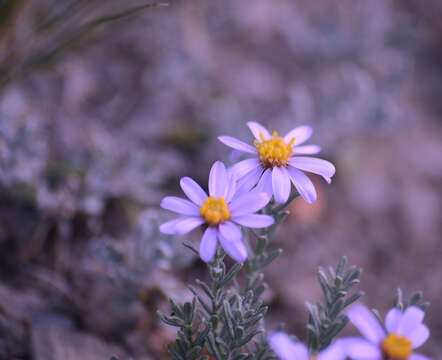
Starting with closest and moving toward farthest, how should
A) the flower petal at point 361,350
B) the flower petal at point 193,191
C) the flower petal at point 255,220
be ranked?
the flower petal at point 361,350 → the flower petal at point 255,220 → the flower petal at point 193,191

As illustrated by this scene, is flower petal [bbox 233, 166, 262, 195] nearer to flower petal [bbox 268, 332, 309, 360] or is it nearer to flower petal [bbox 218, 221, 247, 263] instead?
flower petal [bbox 218, 221, 247, 263]

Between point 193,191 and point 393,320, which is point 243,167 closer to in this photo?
point 193,191

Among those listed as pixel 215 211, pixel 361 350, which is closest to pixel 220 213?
pixel 215 211

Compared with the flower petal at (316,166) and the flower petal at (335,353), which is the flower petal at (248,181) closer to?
the flower petal at (316,166)

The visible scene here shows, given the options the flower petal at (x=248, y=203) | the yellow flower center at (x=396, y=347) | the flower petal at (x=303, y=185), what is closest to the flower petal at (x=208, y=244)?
the flower petal at (x=248, y=203)

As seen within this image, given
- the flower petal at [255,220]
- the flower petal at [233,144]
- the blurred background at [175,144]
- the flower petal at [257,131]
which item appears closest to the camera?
the flower petal at [255,220]

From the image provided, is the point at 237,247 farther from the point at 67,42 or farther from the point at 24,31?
the point at 24,31
